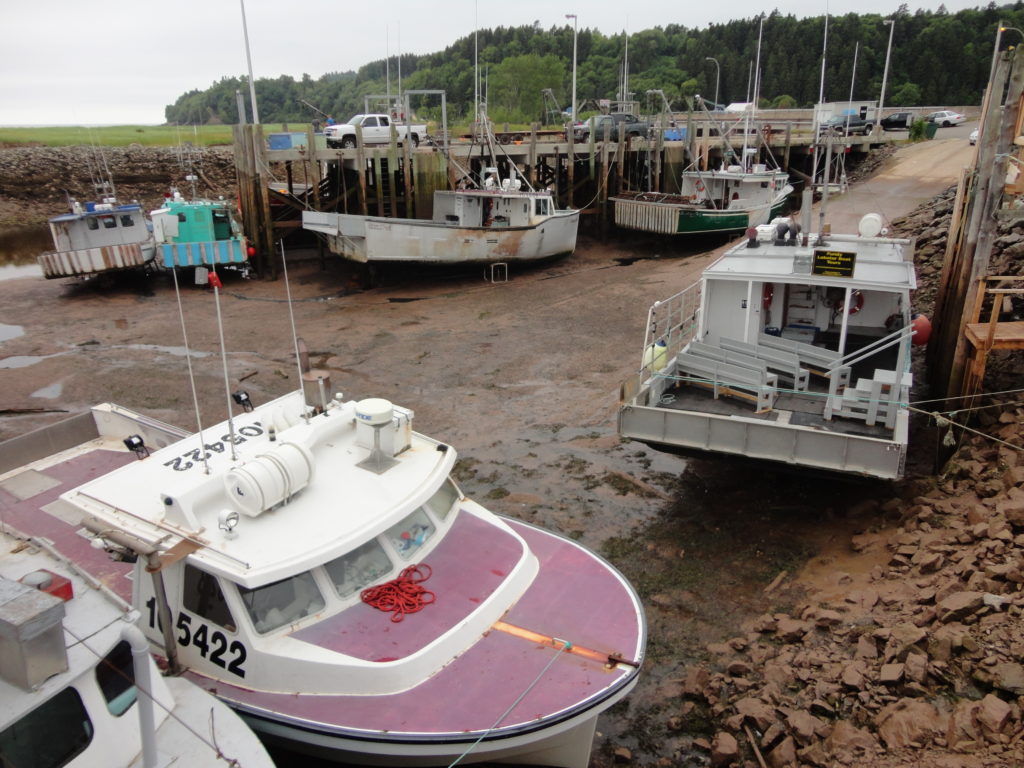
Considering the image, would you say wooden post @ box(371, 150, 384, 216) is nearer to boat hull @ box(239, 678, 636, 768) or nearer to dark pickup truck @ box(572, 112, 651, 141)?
dark pickup truck @ box(572, 112, 651, 141)

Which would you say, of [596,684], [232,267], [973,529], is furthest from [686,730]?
[232,267]

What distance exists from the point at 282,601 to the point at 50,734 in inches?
64.2

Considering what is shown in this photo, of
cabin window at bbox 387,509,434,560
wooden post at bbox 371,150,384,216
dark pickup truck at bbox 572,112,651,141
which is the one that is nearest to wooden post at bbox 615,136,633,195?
dark pickup truck at bbox 572,112,651,141

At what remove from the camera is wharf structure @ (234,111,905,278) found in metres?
22.2

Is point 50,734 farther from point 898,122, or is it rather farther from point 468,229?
point 898,122

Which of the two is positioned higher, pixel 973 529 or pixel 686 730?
pixel 973 529

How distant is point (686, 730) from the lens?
18.4 feet

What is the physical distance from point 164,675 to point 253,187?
19528mm

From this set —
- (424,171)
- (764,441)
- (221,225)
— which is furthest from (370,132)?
(764,441)

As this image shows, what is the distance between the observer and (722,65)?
77.2m

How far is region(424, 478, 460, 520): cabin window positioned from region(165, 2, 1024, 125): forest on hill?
43.4m

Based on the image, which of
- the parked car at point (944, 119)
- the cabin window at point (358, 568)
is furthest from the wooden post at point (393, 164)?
the parked car at point (944, 119)

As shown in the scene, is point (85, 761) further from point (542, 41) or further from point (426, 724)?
point (542, 41)

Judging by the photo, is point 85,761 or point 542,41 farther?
point 542,41
